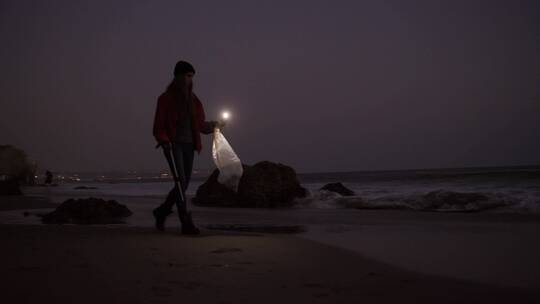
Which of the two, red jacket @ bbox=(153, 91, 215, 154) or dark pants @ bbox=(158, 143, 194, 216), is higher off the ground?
red jacket @ bbox=(153, 91, 215, 154)

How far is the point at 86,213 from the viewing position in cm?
714

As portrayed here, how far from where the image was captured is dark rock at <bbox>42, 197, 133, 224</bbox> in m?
6.80

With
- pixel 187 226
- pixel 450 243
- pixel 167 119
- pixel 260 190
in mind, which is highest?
pixel 167 119

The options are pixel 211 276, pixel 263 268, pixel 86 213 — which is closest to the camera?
pixel 211 276

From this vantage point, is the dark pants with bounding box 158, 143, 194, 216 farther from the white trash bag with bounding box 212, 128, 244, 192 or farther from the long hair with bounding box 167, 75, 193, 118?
the white trash bag with bounding box 212, 128, 244, 192

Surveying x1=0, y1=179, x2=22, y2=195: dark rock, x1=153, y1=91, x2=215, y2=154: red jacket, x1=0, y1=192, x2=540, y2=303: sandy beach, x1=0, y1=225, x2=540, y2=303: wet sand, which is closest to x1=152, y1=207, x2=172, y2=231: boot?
x1=0, y1=192, x2=540, y2=303: sandy beach

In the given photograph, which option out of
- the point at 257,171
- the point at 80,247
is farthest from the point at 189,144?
the point at 257,171

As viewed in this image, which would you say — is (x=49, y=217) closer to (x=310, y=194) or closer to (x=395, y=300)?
(x=395, y=300)

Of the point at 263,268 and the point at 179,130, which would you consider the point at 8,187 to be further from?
the point at 263,268

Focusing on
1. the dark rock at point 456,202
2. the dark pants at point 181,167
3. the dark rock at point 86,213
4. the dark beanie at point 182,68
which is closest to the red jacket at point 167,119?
the dark pants at point 181,167

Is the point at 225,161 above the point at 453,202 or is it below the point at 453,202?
above

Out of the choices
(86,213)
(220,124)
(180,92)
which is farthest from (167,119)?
(86,213)

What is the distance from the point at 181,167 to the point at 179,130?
18.4 inches

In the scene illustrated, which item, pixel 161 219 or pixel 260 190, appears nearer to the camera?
pixel 161 219
